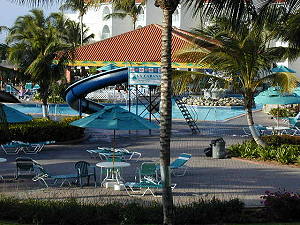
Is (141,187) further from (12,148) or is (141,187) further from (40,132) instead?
(40,132)

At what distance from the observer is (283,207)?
11.2 metres

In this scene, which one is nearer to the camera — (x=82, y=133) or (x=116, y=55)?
(x=82, y=133)

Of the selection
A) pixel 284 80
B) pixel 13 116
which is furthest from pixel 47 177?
pixel 284 80

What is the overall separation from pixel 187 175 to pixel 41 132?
7.39 metres

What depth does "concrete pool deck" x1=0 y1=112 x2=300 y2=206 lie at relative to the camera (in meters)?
13.5

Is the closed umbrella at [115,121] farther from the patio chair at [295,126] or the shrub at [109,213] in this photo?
the patio chair at [295,126]

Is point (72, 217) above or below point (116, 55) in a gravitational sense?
below

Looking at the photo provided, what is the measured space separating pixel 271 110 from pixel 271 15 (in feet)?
74.2

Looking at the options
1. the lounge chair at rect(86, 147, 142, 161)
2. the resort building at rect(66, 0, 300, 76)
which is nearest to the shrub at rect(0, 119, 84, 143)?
the lounge chair at rect(86, 147, 142, 161)

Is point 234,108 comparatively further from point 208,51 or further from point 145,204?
point 145,204

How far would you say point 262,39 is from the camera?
18484 millimetres

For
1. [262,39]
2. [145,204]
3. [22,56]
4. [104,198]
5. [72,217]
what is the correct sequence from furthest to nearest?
[22,56] < [262,39] < [104,198] < [145,204] < [72,217]

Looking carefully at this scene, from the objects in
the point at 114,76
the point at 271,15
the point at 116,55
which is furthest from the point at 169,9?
the point at 116,55

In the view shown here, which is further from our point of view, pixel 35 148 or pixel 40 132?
pixel 40 132
